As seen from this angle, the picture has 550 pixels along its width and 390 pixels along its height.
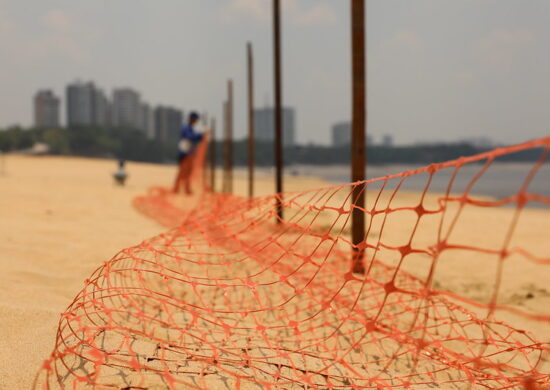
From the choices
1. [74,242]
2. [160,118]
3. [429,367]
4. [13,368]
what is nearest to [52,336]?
[13,368]

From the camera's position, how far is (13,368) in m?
1.83

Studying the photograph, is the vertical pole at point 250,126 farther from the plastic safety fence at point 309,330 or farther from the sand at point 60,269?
the plastic safety fence at point 309,330

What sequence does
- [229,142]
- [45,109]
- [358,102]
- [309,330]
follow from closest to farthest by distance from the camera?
[309,330], [358,102], [229,142], [45,109]

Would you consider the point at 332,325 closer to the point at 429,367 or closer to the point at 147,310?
the point at 429,367

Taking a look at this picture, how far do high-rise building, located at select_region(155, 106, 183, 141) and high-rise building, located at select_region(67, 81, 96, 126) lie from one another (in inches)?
721

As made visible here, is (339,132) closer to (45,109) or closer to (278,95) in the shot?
(45,109)

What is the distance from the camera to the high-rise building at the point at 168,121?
121 metres

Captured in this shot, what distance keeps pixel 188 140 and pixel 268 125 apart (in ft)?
300

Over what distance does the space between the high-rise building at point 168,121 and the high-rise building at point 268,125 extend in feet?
72.9

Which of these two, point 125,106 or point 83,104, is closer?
point 83,104

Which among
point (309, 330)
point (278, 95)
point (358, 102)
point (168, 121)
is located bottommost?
point (309, 330)

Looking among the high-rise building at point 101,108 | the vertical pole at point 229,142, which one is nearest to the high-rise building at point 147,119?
the high-rise building at point 101,108

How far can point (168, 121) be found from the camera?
12269 cm

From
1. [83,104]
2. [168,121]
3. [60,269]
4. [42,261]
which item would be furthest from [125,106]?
[60,269]
